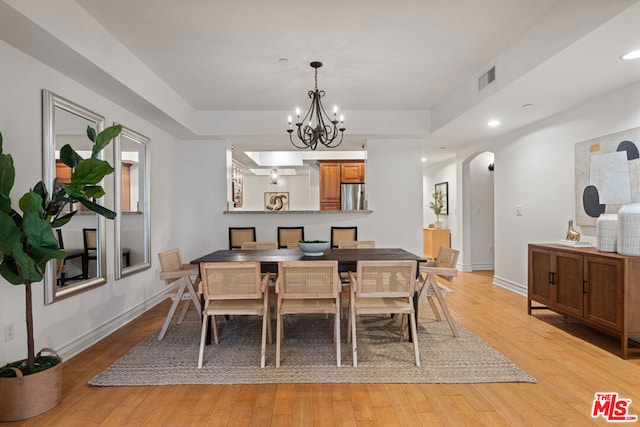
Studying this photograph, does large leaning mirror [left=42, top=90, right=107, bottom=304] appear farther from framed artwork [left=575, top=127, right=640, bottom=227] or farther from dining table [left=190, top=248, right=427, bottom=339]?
framed artwork [left=575, top=127, right=640, bottom=227]

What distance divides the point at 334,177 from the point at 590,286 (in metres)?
5.56

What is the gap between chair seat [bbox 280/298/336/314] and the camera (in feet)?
8.79

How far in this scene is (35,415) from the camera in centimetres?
203

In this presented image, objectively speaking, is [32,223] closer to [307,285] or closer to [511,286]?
[307,285]

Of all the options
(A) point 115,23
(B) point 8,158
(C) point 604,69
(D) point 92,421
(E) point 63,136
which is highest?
(A) point 115,23

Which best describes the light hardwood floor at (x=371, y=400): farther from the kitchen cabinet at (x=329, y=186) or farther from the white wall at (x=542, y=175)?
the kitchen cabinet at (x=329, y=186)

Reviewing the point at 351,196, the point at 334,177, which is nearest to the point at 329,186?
the point at 334,177

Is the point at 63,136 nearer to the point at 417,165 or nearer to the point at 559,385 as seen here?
the point at 559,385

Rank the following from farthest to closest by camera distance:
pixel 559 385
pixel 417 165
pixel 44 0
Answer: pixel 417 165 < pixel 559 385 < pixel 44 0

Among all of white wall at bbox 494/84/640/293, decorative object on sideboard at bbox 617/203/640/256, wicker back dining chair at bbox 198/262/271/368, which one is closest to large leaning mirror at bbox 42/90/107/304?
wicker back dining chair at bbox 198/262/271/368

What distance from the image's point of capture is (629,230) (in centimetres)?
284

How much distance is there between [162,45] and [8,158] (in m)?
1.69

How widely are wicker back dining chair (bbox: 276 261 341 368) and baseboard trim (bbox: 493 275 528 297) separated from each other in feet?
11.4

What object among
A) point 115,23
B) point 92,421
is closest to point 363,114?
point 115,23
